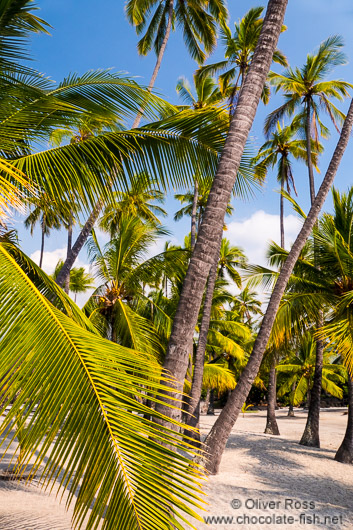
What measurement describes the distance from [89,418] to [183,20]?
16.3 meters

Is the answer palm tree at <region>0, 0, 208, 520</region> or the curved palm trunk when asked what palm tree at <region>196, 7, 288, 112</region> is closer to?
the curved palm trunk

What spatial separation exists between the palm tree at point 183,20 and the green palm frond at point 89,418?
47.8 ft

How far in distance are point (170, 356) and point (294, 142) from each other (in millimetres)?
18680

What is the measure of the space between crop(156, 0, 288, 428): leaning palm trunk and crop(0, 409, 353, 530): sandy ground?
9.93 feet

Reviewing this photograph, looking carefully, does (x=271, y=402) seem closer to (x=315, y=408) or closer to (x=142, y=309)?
(x=315, y=408)

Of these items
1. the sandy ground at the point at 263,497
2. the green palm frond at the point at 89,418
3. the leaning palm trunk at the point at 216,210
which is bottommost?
the sandy ground at the point at 263,497

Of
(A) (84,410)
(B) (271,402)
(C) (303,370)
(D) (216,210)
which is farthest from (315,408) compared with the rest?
(C) (303,370)

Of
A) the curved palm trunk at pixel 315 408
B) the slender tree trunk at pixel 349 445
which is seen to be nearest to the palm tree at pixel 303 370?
the curved palm trunk at pixel 315 408

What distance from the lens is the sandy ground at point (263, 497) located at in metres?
5.43

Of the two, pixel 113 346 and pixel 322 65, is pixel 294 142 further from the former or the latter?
pixel 113 346

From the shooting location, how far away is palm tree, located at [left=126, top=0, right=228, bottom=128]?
46.6ft

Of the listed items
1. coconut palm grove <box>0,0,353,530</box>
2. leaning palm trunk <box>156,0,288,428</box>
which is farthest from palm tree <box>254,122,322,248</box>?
leaning palm trunk <box>156,0,288,428</box>

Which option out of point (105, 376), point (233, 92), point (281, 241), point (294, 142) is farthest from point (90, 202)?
point (294, 142)

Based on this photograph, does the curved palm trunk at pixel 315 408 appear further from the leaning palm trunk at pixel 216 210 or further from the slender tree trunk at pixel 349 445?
the leaning palm trunk at pixel 216 210
